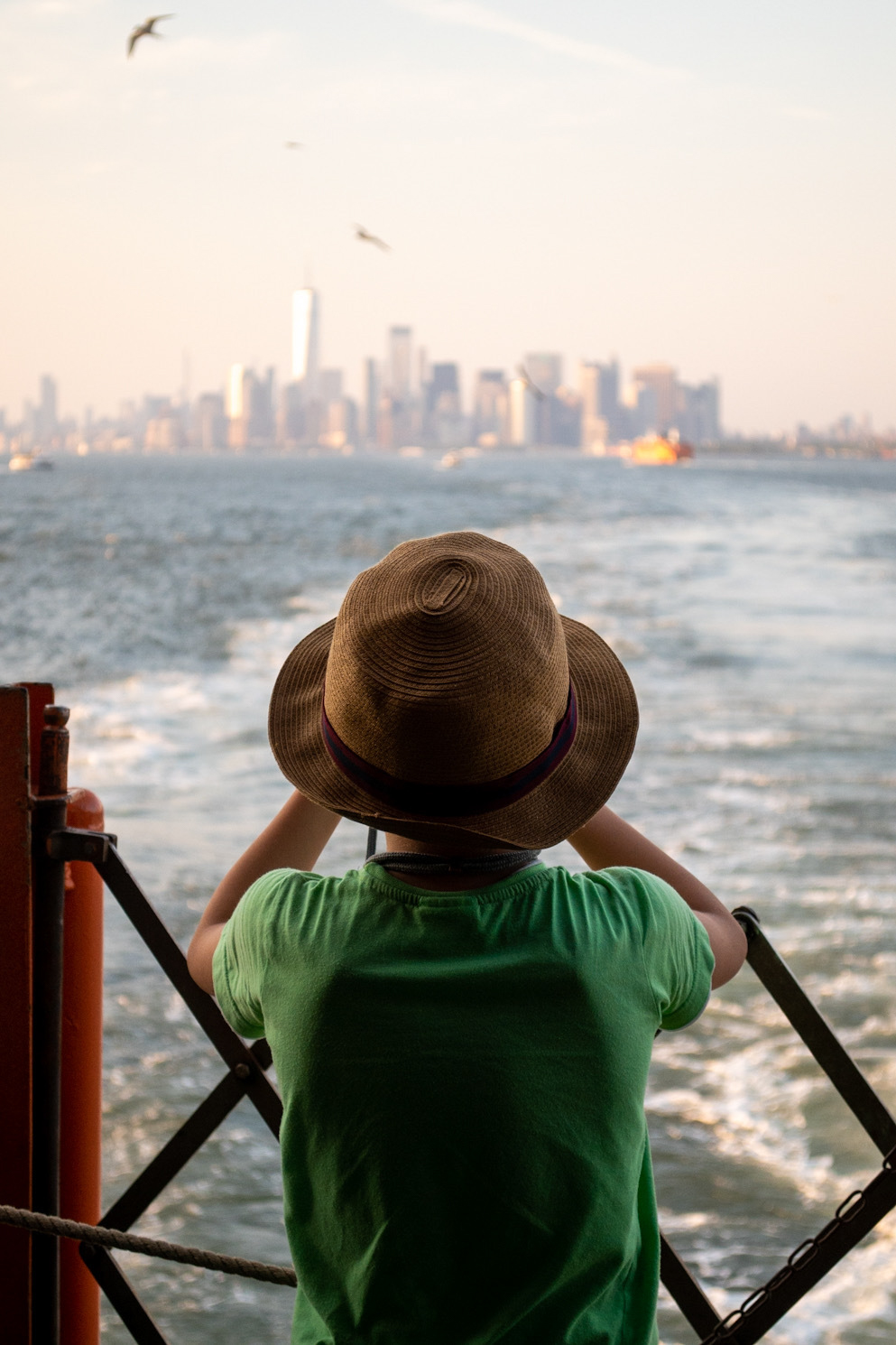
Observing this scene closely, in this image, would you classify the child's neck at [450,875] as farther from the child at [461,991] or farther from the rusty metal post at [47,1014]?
the rusty metal post at [47,1014]

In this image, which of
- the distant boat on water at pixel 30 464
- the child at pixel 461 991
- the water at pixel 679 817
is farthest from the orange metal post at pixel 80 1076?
the distant boat on water at pixel 30 464

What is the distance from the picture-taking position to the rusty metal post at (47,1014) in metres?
2.10

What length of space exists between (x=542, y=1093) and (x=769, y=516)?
57605mm

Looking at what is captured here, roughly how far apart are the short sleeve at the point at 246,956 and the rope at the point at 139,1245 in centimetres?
66

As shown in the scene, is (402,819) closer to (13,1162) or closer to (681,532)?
(13,1162)

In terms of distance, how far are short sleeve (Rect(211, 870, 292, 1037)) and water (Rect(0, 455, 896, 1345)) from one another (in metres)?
4.04

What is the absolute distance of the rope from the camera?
1964mm

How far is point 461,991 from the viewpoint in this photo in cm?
127

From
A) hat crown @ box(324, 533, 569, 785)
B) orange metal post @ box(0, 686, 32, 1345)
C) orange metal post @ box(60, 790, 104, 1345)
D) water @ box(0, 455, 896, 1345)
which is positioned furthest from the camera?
water @ box(0, 455, 896, 1345)

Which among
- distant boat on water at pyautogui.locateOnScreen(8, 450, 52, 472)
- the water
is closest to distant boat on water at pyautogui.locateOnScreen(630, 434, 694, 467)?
distant boat on water at pyautogui.locateOnScreen(8, 450, 52, 472)

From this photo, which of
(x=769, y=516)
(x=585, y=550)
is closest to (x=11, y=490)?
(x=769, y=516)

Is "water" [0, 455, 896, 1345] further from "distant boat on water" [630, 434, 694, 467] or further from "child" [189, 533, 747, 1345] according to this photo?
"distant boat on water" [630, 434, 694, 467]

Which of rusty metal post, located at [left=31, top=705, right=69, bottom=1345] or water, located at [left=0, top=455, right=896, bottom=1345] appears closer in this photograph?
rusty metal post, located at [left=31, top=705, right=69, bottom=1345]

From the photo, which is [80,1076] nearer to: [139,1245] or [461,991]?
[139,1245]
